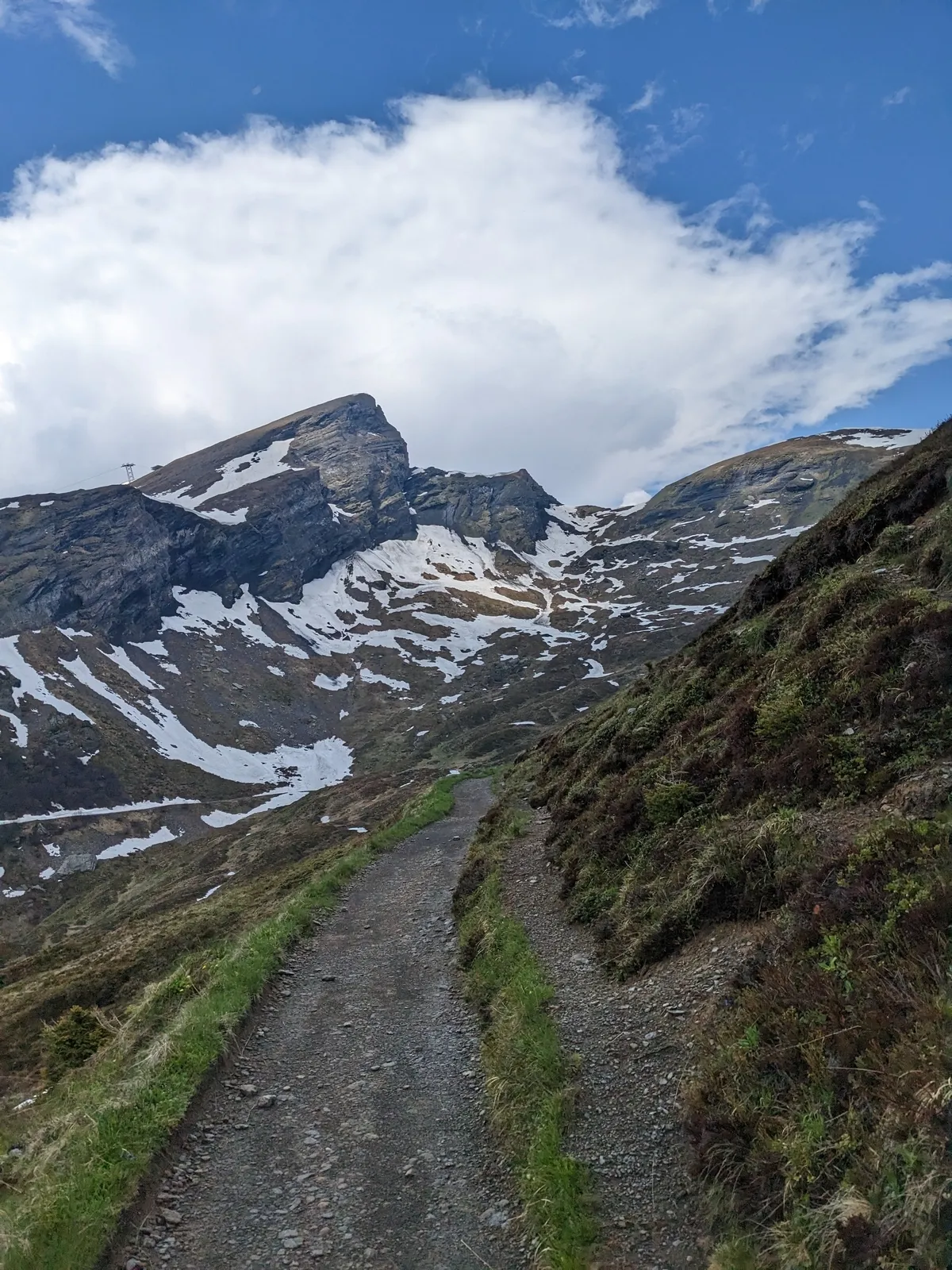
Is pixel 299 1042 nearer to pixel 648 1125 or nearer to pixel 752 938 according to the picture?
pixel 648 1125

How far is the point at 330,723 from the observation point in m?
164

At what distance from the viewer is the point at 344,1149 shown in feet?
25.8

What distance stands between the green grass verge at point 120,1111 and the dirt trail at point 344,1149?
34 cm

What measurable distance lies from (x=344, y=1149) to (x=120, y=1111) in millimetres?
2789

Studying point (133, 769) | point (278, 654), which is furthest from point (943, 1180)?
point (278, 654)

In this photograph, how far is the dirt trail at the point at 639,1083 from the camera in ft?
18.4

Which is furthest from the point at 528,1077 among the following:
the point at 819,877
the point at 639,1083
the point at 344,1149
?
the point at 819,877

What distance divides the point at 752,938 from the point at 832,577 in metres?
12.9

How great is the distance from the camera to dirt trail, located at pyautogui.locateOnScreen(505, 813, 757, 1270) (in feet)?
18.4

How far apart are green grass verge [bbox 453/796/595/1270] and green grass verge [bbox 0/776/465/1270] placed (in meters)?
3.97

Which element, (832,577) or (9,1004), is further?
(9,1004)

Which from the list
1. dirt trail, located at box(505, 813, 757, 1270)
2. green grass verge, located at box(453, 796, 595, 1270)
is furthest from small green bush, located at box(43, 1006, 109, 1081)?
dirt trail, located at box(505, 813, 757, 1270)

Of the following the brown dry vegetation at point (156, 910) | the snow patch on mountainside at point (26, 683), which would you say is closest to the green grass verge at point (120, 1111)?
the brown dry vegetation at point (156, 910)

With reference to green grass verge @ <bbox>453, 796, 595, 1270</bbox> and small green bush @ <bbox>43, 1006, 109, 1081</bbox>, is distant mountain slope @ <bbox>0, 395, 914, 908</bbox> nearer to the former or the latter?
small green bush @ <bbox>43, 1006, 109, 1081</bbox>
